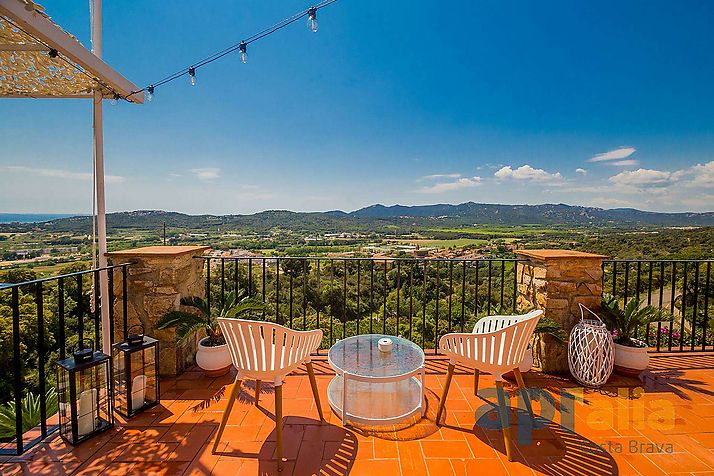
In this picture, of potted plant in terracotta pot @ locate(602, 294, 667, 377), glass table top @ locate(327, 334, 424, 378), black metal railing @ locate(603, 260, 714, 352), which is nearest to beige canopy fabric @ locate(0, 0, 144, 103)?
glass table top @ locate(327, 334, 424, 378)

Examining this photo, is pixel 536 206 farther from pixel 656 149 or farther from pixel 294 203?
pixel 294 203

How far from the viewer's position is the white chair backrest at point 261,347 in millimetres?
1650

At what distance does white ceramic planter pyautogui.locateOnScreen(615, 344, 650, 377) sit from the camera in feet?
8.23

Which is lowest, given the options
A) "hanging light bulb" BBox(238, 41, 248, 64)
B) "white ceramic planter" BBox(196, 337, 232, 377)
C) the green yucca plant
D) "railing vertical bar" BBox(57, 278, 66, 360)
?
the green yucca plant

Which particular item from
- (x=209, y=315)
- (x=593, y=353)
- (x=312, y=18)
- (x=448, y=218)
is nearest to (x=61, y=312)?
(x=209, y=315)

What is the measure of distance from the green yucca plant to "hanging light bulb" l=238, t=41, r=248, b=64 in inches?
106

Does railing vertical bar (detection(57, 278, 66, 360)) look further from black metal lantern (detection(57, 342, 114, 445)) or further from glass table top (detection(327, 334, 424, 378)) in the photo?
glass table top (detection(327, 334, 424, 378))

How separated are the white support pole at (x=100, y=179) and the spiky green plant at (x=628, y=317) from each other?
4134 millimetres

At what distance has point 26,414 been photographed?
75.0 inches

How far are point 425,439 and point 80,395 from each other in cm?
200

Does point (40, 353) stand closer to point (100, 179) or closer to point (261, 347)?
point (261, 347)

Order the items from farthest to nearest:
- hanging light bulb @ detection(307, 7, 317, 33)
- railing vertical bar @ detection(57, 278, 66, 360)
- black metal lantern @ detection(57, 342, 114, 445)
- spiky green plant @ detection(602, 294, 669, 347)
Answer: spiky green plant @ detection(602, 294, 669, 347)
hanging light bulb @ detection(307, 7, 317, 33)
railing vertical bar @ detection(57, 278, 66, 360)
black metal lantern @ detection(57, 342, 114, 445)

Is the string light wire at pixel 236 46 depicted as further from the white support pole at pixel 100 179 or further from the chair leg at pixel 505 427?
the chair leg at pixel 505 427

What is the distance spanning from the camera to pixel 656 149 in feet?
27.3
